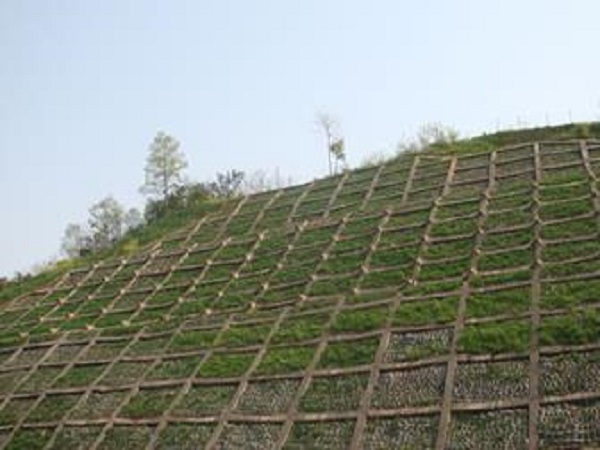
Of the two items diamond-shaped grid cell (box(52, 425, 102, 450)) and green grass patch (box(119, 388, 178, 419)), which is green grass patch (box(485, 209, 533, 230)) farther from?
diamond-shaped grid cell (box(52, 425, 102, 450))

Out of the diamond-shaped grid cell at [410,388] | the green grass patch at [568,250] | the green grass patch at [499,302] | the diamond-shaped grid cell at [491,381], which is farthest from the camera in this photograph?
the green grass patch at [568,250]

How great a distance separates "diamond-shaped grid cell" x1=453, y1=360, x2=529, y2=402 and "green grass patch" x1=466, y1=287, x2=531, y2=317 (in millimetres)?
1270

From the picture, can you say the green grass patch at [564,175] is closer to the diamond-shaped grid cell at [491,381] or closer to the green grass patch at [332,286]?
the green grass patch at [332,286]

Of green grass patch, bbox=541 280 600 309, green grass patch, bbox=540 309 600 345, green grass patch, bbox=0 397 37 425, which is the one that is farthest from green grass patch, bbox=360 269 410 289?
green grass patch, bbox=0 397 37 425

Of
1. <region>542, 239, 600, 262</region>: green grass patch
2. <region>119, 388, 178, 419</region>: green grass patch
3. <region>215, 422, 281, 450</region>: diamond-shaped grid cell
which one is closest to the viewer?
<region>215, 422, 281, 450</region>: diamond-shaped grid cell

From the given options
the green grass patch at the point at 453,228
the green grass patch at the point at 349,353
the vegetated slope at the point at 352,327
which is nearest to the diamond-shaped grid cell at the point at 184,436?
the vegetated slope at the point at 352,327

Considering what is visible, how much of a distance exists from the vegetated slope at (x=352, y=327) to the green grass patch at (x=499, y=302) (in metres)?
0.03

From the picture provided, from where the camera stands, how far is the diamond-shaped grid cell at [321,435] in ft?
32.6

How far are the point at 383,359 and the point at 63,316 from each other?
8493mm

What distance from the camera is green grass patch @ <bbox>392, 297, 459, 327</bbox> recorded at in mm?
11820

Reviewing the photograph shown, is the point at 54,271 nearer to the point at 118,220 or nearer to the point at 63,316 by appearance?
the point at 63,316

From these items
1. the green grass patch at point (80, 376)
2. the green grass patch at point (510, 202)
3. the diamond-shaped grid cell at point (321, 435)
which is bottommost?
the green grass patch at point (80, 376)

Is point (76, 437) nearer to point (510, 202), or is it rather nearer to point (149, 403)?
point (149, 403)

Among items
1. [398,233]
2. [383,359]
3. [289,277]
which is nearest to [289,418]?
[383,359]
